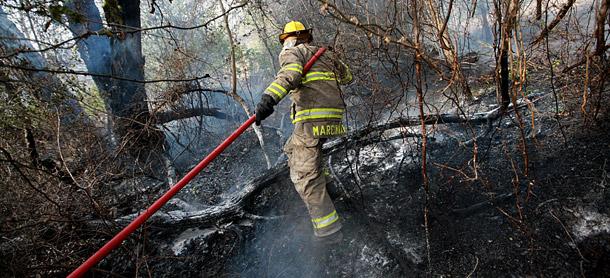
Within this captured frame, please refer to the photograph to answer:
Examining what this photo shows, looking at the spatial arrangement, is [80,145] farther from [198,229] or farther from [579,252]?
[579,252]

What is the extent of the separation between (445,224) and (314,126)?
1473 millimetres

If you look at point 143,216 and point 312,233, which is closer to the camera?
point 143,216

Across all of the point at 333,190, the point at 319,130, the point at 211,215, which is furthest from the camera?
the point at 333,190

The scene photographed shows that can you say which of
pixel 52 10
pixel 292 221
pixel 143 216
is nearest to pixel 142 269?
pixel 143 216

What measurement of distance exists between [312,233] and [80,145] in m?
2.84

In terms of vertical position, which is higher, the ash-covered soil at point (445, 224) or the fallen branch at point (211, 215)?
the fallen branch at point (211, 215)

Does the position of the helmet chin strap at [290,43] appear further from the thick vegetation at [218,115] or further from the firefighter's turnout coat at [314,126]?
the thick vegetation at [218,115]

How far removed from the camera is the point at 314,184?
9.07 feet

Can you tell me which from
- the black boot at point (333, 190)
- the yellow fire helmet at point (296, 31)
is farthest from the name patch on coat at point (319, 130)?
the yellow fire helmet at point (296, 31)

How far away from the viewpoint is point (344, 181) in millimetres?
3514

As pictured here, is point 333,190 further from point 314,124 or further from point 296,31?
point 296,31

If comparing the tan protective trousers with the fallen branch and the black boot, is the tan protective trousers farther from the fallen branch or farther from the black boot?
the fallen branch

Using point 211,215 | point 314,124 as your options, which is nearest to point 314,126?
point 314,124

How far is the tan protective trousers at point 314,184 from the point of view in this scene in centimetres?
268
